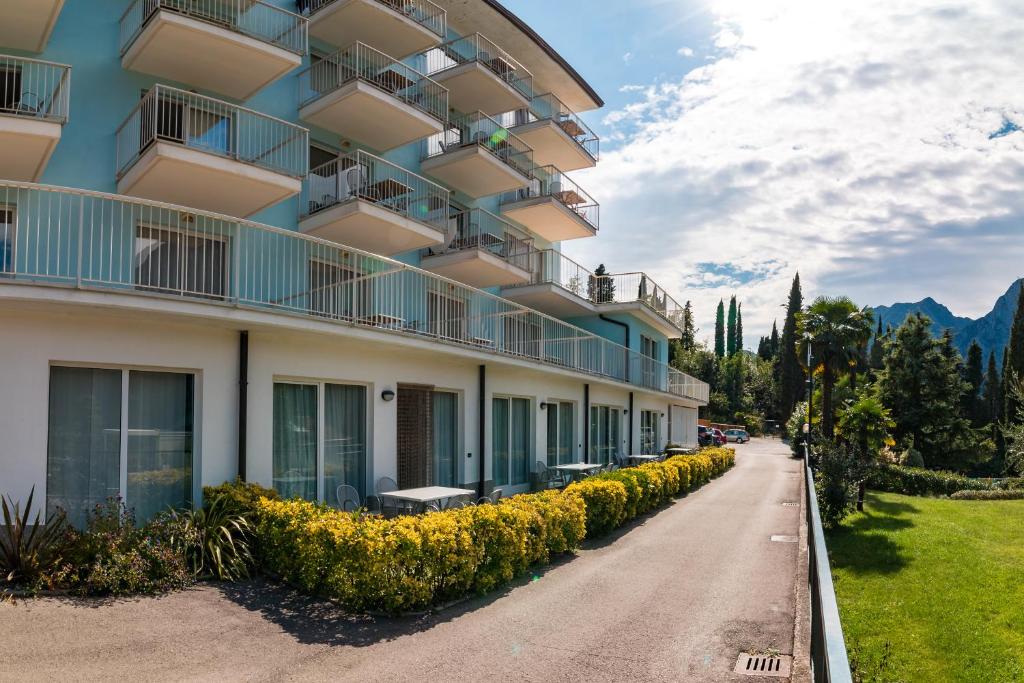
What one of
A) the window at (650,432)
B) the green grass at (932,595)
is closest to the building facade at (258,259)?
the window at (650,432)

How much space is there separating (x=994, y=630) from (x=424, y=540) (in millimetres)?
12882

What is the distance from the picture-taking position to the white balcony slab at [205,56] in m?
12.6

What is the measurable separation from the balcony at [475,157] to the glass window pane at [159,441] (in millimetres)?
11872

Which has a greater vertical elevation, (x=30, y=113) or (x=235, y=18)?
(x=235, y=18)

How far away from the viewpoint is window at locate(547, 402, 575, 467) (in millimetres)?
21031

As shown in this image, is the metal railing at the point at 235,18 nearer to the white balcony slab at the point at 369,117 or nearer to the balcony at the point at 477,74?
the white balcony slab at the point at 369,117

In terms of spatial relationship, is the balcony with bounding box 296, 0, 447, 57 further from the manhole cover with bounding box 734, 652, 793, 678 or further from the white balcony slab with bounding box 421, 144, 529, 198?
the manhole cover with bounding box 734, 652, 793, 678

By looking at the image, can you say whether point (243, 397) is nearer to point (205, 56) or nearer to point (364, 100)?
point (205, 56)

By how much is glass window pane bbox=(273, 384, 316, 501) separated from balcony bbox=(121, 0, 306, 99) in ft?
22.1

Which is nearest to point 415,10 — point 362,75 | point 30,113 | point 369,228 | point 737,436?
point 362,75

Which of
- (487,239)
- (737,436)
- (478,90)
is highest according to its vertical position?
(478,90)

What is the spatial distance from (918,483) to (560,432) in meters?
27.0

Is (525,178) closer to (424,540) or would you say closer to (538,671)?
(424,540)

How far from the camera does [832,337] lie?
4031cm
